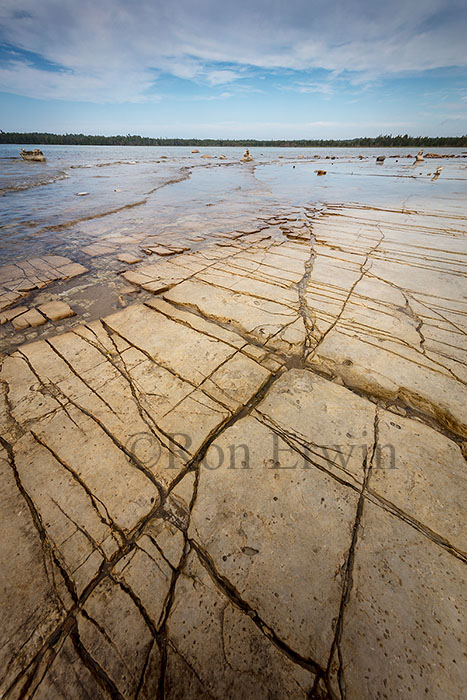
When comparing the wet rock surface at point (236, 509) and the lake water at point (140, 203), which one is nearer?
the wet rock surface at point (236, 509)

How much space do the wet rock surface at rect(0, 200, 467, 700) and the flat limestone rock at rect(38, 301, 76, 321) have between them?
429 millimetres

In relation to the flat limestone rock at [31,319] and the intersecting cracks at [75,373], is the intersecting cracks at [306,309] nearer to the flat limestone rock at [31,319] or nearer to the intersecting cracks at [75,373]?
the intersecting cracks at [75,373]

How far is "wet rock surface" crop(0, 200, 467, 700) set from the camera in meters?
0.90

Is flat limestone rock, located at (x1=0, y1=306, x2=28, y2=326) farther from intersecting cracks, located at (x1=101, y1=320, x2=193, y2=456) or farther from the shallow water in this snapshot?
intersecting cracks, located at (x1=101, y1=320, x2=193, y2=456)

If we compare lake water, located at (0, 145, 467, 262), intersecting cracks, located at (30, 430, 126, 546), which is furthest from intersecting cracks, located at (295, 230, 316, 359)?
lake water, located at (0, 145, 467, 262)

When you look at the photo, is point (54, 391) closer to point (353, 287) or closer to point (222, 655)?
point (222, 655)

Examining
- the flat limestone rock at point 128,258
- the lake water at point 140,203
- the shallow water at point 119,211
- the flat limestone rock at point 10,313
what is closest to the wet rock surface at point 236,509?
the flat limestone rock at point 10,313

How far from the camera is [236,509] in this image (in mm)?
1272

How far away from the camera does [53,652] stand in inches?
35.9

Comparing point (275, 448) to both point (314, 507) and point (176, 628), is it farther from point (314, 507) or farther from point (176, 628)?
point (176, 628)

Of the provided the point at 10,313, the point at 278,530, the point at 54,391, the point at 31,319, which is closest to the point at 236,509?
the point at 278,530

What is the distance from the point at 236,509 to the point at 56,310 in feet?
9.42

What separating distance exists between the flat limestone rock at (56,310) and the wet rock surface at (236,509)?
429 millimetres

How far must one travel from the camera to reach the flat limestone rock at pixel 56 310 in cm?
279
